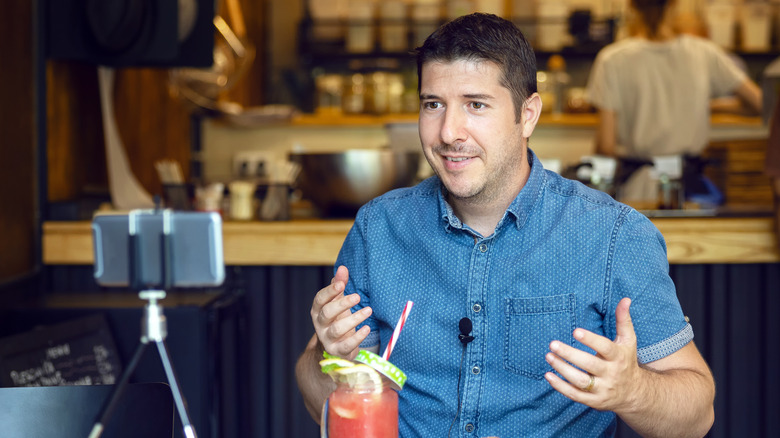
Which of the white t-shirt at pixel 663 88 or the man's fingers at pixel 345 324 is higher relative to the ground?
the white t-shirt at pixel 663 88

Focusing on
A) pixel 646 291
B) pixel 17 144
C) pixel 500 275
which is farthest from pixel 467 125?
pixel 17 144

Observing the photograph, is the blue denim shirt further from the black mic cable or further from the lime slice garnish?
the lime slice garnish

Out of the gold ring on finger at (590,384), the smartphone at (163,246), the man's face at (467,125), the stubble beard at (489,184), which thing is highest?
the man's face at (467,125)

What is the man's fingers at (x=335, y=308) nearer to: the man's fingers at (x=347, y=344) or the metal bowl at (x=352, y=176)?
the man's fingers at (x=347, y=344)

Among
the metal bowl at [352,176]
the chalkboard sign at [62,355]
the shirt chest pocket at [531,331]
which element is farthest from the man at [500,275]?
the metal bowl at [352,176]

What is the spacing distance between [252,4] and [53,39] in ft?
9.39

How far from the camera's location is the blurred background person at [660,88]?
3494 mm

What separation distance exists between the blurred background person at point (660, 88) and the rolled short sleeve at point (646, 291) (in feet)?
7.21

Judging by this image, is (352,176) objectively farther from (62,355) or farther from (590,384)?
(590,384)

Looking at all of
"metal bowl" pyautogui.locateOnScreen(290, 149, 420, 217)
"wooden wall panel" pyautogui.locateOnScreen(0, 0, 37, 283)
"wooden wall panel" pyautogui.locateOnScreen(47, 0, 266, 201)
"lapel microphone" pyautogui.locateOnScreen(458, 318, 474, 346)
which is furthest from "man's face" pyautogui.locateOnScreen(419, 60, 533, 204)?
"wooden wall panel" pyautogui.locateOnScreen(47, 0, 266, 201)

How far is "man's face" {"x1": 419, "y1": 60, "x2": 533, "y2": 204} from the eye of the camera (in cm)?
133

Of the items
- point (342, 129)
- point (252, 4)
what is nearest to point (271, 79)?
point (252, 4)

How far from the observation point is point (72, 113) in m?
2.55

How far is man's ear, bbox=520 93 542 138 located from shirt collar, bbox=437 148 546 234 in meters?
0.07
